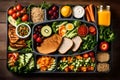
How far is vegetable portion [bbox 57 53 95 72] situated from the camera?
2330mm

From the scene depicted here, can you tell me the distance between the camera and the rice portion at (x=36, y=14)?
7.49 ft

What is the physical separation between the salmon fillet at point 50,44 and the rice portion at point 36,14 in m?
0.18

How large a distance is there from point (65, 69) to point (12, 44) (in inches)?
19.4

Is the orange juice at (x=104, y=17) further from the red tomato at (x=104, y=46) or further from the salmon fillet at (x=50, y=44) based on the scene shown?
the salmon fillet at (x=50, y=44)

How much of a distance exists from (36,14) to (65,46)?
36 centimetres

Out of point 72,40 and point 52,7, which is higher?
point 52,7

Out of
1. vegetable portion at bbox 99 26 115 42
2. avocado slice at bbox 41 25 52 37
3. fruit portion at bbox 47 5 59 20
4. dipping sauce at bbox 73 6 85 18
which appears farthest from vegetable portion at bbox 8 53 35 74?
vegetable portion at bbox 99 26 115 42

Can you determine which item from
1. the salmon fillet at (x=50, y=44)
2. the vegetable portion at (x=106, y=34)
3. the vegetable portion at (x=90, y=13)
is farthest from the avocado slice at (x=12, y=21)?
the vegetable portion at (x=106, y=34)

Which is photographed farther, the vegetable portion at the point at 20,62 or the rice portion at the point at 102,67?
the rice portion at the point at 102,67

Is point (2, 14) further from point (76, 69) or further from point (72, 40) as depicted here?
point (76, 69)

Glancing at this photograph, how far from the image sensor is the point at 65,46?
2324 mm

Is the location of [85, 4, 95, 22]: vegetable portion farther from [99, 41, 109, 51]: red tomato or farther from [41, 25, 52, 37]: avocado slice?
[41, 25, 52, 37]: avocado slice

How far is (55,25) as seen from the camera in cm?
231

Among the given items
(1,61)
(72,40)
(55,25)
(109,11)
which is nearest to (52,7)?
(55,25)
